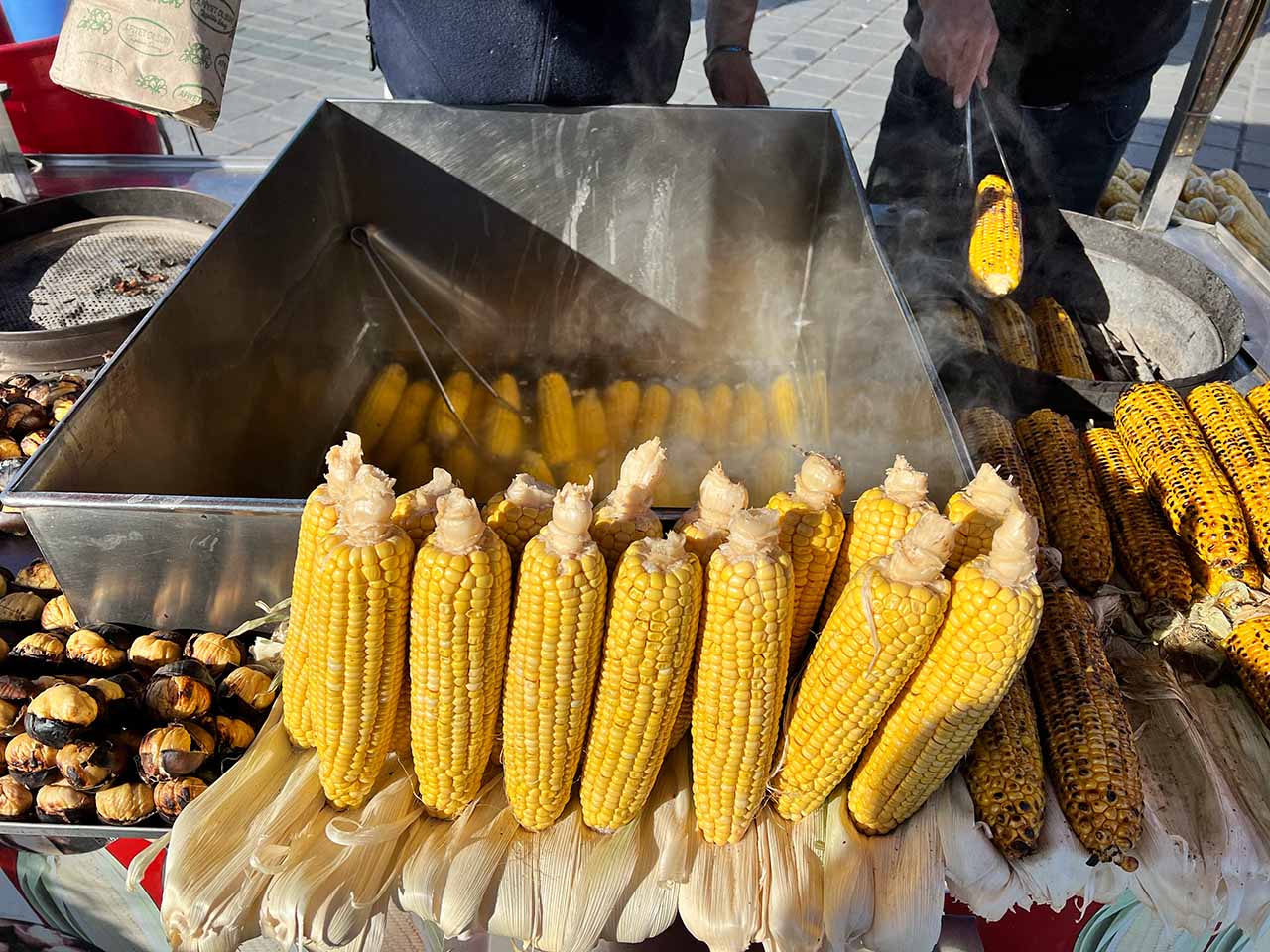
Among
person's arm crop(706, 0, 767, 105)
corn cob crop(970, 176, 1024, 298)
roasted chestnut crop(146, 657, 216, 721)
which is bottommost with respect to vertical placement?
roasted chestnut crop(146, 657, 216, 721)

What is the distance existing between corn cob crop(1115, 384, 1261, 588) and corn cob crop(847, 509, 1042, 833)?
3.93 feet

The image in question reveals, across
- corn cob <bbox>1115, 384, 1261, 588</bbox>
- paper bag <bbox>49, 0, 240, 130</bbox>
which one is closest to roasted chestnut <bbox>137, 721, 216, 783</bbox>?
paper bag <bbox>49, 0, 240, 130</bbox>

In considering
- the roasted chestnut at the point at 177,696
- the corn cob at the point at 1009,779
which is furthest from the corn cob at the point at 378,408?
the corn cob at the point at 1009,779

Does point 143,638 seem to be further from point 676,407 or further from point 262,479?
point 676,407

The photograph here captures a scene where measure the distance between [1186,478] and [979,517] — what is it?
128 centimetres

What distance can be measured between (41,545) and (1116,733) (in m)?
2.38

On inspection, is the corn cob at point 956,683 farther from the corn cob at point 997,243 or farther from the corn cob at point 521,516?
the corn cob at point 997,243

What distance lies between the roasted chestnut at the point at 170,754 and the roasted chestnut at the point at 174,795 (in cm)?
2

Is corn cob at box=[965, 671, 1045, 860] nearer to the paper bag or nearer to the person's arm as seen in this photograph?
the paper bag

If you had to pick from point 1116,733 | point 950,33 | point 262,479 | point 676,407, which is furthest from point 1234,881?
point 950,33

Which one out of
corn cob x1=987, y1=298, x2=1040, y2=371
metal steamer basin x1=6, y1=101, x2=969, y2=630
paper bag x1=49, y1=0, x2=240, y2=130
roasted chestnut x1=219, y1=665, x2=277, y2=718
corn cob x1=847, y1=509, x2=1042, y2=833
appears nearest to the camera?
corn cob x1=847, y1=509, x2=1042, y2=833

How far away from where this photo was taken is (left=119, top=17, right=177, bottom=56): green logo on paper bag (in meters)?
2.14

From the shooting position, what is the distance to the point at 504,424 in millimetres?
→ 3277

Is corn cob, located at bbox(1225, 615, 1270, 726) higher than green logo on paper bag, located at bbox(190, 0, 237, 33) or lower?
lower
